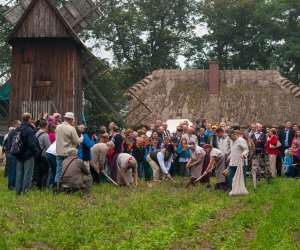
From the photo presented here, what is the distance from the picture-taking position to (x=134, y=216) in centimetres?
1282

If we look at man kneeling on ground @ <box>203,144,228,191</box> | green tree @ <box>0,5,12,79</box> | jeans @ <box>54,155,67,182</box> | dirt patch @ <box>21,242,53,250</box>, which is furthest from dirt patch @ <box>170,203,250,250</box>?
green tree @ <box>0,5,12,79</box>

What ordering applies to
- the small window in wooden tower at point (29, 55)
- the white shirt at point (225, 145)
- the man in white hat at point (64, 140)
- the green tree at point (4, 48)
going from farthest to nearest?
the green tree at point (4, 48) < the small window in wooden tower at point (29, 55) < the white shirt at point (225, 145) < the man in white hat at point (64, 140)

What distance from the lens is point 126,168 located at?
20062 mm

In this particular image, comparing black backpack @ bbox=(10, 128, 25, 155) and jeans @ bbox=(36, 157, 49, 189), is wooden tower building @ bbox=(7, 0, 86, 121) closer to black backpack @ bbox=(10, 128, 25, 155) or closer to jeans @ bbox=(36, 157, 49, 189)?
jeans @ bbox=(36, 157, 49, 189)

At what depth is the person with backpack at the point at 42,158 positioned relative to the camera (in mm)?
17906

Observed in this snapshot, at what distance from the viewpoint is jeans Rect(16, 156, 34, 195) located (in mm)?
16406

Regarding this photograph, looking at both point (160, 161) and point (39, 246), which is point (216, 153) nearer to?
point (160, 161)

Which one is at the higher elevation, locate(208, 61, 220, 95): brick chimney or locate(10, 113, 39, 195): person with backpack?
locate(208, 61, 220, 95): brick chimney

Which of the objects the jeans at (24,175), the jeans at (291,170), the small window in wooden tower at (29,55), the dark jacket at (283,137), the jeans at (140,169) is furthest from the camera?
the small window in wooden tower at (29,55)

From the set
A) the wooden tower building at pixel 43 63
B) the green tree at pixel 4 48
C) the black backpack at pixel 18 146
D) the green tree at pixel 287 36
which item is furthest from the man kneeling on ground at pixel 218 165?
the green tree at pixel 287 36

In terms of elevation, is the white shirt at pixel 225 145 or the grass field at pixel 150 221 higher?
the white shirt at pixel 225 145

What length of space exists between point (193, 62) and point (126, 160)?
143 feet

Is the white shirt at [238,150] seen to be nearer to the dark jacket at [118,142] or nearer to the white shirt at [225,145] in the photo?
the white shirt at [225,145]

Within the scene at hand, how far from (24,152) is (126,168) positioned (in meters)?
4.32
